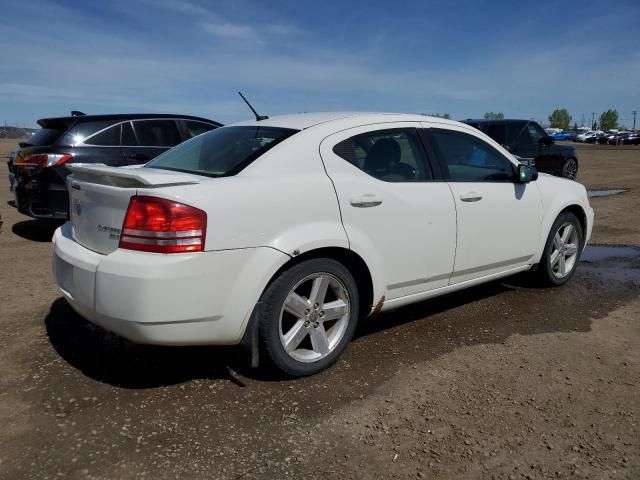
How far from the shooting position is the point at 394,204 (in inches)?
142

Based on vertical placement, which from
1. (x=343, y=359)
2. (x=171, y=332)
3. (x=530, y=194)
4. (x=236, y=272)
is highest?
(x=530, y=194)

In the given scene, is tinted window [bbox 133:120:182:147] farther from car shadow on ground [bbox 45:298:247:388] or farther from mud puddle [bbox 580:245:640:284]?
mud puddle [bbox 580:245:640:284]

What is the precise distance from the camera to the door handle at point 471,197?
4.05 metres

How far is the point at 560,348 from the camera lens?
12.5 feet

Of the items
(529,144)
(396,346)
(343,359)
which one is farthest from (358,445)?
(529,144)

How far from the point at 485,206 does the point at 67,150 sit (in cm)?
533

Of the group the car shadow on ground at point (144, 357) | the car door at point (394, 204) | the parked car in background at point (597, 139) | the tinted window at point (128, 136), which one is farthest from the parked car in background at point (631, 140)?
A: the car door at point (394, 204)

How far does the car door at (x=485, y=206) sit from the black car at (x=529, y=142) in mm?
6838

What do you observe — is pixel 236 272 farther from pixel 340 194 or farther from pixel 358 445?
pixel 358 445

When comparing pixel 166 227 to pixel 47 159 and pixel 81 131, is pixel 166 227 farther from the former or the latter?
pixel 81 131

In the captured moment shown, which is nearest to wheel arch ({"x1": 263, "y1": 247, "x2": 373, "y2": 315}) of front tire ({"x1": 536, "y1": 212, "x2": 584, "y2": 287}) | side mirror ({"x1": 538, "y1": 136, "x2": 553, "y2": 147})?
front tire ({"x1": 536, "y1": 212, "x2": 584, "y2": 287})

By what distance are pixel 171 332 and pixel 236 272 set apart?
452mm

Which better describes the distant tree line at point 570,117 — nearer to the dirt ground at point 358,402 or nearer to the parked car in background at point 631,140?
the parked car in background at point 631,140

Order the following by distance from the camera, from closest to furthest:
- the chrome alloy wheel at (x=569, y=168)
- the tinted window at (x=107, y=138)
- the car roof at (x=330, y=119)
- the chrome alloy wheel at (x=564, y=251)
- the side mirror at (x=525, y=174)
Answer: the car roof at (x=330, y=119), the side mirror at (x=525, y=174), the chrome alloy wheel at (x=564, y=251), the tinted window at (x=107, y=138), the chrome alloy wheel at (x=569, y=168)
